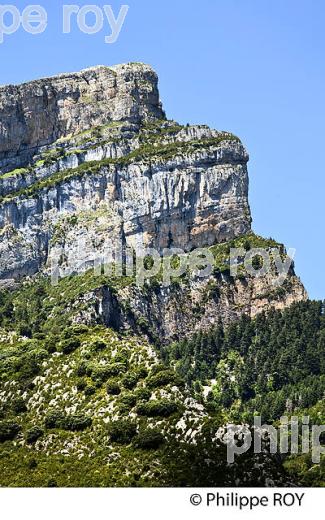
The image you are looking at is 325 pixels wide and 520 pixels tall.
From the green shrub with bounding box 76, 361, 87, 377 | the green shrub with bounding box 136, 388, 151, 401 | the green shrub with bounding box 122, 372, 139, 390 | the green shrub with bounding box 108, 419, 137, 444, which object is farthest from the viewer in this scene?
the green shrub with bounding box 76, 361, 87, 377

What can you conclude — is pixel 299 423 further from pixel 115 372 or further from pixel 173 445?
pixel 173 445

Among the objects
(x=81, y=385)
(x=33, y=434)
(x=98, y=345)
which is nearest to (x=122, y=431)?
(x=33, y=434)

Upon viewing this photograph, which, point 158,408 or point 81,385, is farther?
point 81,385

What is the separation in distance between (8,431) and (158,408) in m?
13.5

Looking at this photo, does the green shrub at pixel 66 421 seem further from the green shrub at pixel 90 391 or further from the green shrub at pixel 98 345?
the green shrub at pixel 98 345

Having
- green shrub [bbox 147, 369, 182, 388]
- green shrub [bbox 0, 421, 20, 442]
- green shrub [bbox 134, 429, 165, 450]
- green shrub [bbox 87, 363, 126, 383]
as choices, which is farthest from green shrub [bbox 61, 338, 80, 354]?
green shrub [bbox 134, 429, 165, 450]

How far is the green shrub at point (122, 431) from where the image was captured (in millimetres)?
119250

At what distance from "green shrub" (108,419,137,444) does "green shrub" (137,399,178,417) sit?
4.96ft

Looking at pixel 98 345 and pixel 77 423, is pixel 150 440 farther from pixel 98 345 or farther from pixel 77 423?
pixel 98 345

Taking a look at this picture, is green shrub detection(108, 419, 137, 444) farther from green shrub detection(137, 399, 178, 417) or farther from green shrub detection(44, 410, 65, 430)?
green shrub detection(44, 410, 65, 430)

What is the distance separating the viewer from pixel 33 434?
124m

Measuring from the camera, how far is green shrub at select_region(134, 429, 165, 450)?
385 feet

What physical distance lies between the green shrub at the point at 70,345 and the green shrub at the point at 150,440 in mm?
22602

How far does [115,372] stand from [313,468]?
33.4 metres
